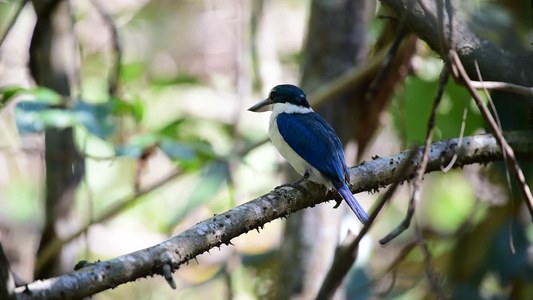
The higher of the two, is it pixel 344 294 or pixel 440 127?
pixel 440 127

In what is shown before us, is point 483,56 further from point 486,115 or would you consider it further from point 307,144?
point 307,144

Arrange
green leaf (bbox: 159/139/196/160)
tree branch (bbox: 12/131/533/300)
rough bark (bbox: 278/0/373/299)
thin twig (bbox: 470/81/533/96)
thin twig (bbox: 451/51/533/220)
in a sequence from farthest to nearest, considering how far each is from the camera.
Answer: rough bark (bbox: 278/0/373/299)
green leaf (bbox: 159/139/196/160)
thin twig (bbox: 470/81/533/96)
thin twig (bbox: 451/51/533/220)
tree branch (bbox: 12/131/533/300)

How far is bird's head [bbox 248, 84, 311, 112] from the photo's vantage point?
12.2 feet

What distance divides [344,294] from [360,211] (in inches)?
65.3

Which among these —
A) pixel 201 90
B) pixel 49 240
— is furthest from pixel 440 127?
pixel 201 90

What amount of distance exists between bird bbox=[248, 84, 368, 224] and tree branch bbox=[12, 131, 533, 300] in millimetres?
63

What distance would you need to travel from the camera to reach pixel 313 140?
331cm

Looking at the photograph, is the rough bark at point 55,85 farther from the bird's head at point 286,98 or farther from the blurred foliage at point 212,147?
the bird's head at point 286,98

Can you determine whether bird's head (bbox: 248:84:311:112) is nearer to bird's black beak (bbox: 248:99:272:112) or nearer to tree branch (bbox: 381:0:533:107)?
bird's black beak (bbox: 248:99:272:112)

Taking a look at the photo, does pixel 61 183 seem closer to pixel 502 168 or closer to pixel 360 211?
pixel 360 211

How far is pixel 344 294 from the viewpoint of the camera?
14.4 feet

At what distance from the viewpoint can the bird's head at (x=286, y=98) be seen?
372cm

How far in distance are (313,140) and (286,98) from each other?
1.76 feet

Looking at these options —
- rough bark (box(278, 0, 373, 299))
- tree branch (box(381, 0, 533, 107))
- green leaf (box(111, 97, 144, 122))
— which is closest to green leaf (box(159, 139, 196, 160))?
green leaf (box(111, 97, 144, 122))
